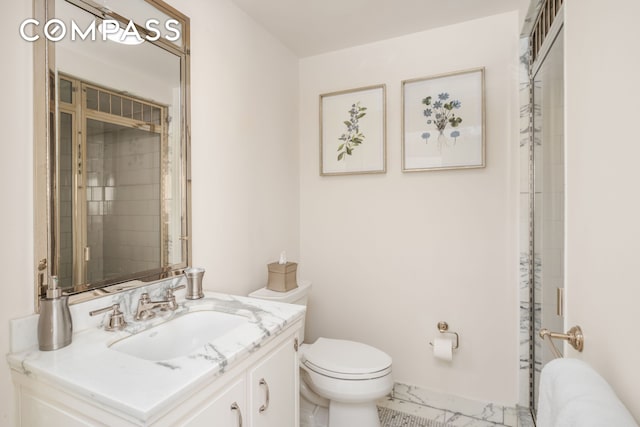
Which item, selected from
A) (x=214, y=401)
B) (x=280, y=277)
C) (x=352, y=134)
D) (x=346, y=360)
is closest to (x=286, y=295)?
(x=280, y=277)

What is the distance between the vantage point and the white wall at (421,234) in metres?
2.03

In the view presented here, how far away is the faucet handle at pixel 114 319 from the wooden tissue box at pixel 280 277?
34.6 inches

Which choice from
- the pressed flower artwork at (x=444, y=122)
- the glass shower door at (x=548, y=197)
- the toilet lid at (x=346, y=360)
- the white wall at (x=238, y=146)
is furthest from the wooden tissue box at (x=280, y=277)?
the glass shower door at (x=548, y=197)

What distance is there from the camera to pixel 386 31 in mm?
2193

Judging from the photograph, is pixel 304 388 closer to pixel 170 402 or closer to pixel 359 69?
pixel 170 402

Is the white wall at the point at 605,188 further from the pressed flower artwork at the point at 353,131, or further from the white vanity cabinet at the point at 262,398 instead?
the pressed flower artwork at the point at 353,131

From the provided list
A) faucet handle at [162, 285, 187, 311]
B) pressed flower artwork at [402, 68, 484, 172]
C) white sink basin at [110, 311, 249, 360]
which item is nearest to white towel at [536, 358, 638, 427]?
white sink basin at [110, 311, 249, 360]

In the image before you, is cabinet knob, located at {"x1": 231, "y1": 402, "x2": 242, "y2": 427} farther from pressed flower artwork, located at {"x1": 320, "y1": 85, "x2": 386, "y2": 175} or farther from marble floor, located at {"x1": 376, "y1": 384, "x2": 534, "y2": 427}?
pressed flower artwork, located at {"x1": 320, "y1": 85, "x2": 386, "y2": 175}

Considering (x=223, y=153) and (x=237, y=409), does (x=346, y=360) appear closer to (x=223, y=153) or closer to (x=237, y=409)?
(x=237, y=409)

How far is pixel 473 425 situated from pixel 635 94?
2037 millimetres

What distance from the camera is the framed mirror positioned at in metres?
1.09

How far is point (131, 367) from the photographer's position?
0.90 meters

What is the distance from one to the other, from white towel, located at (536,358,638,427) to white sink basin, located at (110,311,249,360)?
3.13ft

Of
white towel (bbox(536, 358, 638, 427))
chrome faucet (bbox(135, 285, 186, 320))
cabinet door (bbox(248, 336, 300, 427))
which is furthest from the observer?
chrome faucet (bbox(135, 285, 186, 320))
